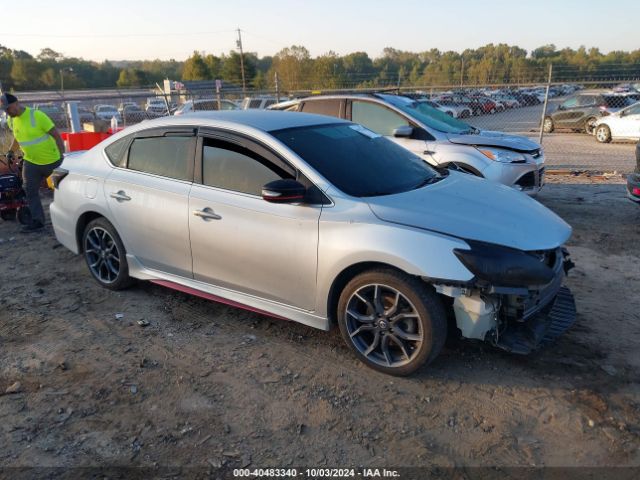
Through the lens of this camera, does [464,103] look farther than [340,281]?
Yes

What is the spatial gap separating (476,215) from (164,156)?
103 inches

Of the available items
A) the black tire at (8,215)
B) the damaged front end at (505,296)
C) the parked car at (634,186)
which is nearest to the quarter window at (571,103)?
the parked car at (634,186)

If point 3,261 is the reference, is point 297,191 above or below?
above

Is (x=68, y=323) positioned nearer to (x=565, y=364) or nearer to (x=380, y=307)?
(x=380, y=307)

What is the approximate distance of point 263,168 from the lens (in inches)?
150

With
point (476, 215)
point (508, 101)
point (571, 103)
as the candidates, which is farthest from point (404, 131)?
point (508, 101)

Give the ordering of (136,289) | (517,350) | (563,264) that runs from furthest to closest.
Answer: (136,289) → (563,264) → (517,350)

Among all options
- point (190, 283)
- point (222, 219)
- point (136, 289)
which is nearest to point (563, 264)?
point (222, 219)

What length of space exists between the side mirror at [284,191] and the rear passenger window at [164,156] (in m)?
1.04

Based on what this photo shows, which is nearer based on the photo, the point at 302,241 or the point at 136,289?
the point at 302,241

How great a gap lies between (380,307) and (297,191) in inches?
37.2

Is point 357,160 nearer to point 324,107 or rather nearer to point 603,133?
point 324,107

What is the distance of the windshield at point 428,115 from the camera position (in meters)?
7.52

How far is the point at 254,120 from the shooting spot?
4.13 m
